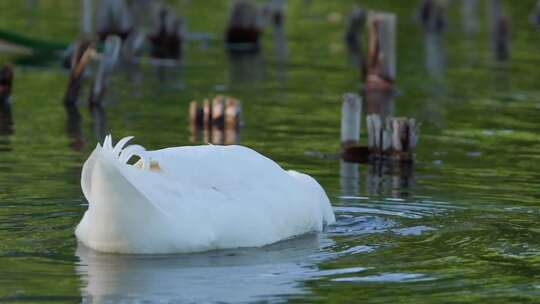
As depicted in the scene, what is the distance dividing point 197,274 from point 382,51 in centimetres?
1129

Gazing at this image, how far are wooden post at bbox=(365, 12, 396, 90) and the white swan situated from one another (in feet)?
31.3

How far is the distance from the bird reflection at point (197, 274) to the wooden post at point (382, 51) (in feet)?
33.2

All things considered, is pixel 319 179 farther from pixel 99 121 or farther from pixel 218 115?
pixel 99 121

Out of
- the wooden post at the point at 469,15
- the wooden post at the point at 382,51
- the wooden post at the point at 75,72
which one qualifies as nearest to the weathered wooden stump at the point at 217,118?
the wooden post at the point at 75,72

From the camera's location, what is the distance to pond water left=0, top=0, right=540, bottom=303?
8.33 m

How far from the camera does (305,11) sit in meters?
33.5

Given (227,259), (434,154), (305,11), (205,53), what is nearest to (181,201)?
(227,259)

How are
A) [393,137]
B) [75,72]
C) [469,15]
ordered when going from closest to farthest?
1. [393,137]
2. [75,72]
3. [469,15]

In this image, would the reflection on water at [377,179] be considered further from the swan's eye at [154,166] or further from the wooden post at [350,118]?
the swan's eye at [154,166]

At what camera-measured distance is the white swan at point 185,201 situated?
8.73m

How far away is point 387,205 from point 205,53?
13718 millimetres

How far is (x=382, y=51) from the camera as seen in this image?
1944 centimetres

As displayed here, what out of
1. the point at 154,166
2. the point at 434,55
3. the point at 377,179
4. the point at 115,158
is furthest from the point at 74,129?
the point at 434,55

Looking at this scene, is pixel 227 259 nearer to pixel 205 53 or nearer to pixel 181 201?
pixel 181 201
